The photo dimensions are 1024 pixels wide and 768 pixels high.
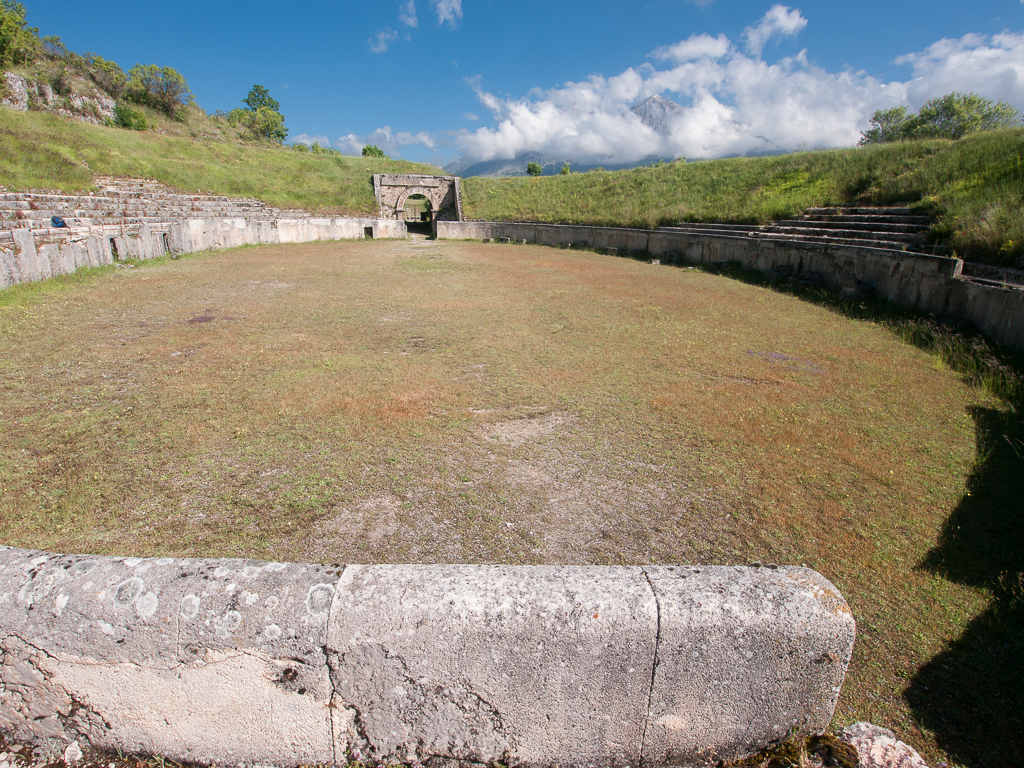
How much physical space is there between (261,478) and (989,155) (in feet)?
68.0

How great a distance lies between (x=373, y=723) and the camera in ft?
6.69

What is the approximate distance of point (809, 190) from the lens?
69.9 ft

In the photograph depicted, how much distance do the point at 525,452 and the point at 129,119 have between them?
47.8 m

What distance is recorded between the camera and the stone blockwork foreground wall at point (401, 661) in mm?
1961

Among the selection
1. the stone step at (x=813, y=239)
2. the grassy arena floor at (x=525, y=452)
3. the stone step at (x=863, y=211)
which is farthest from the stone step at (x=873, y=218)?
the grassy arena floor at (x=525, y=452)

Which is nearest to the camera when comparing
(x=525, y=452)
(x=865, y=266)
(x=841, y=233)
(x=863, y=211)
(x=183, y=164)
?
(x=525, y=452)

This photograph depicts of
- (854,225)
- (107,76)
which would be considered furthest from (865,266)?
(107,76)

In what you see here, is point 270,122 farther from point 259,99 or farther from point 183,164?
point 183,164

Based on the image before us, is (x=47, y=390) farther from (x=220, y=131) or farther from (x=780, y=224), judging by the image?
(x=220, y=131)

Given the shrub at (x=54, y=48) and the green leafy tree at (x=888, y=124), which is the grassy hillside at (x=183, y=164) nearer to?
the shrub at (x=54, y=48)

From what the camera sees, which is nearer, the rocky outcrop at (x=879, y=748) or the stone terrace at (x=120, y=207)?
the rocky outcrop at (x=879, y=748)

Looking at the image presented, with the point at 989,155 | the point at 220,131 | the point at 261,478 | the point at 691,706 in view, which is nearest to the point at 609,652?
the point at 691,706

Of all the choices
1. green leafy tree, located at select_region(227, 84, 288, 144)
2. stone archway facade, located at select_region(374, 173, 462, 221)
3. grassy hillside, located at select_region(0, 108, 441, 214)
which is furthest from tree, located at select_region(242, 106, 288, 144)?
stone archway facade, located at select_region(374, 173, 462, 221)

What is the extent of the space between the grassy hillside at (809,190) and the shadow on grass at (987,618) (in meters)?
7.46
